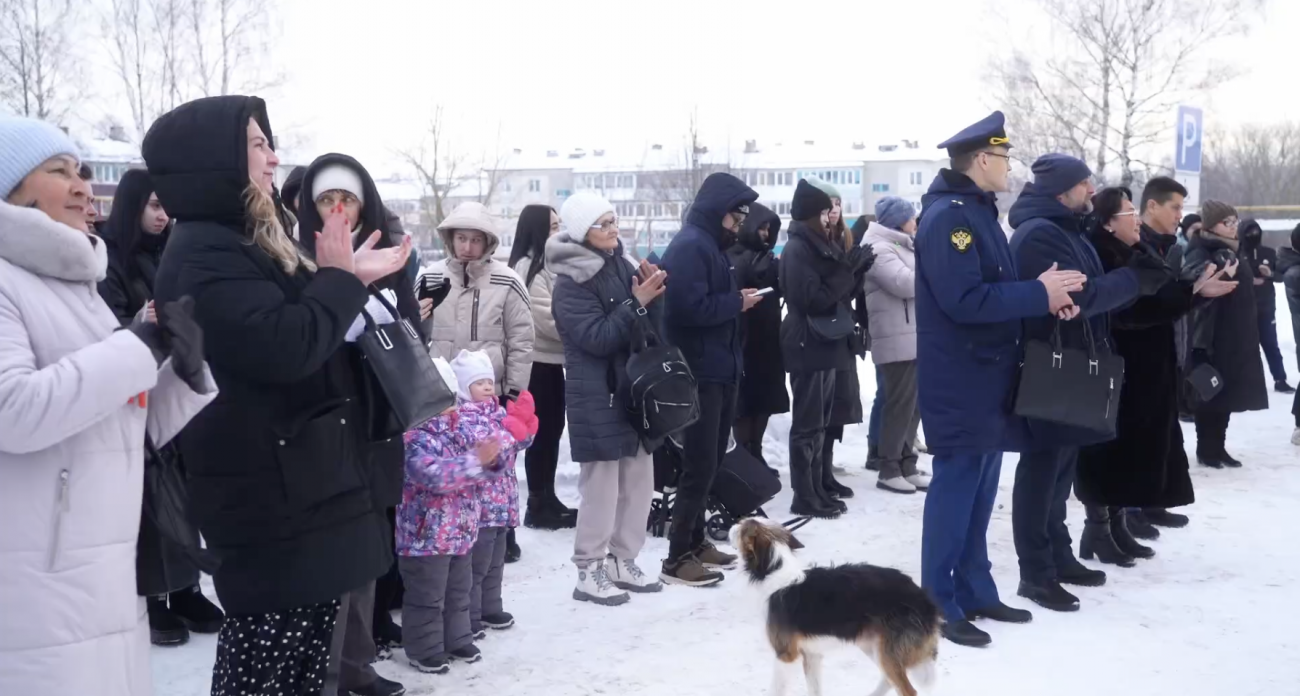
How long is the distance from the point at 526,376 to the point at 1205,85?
80.3 ft

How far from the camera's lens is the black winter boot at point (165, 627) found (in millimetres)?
4910

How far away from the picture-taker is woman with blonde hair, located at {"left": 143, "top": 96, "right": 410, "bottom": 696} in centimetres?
282

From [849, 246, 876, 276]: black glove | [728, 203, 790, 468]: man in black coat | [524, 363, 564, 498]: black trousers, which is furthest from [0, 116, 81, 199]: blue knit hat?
[849, 246, 876, 276]: black glove

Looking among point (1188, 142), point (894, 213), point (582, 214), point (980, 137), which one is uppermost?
point (1188, 142)

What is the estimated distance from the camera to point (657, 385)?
17.5ft

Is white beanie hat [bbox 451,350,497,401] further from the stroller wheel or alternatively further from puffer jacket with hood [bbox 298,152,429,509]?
the stroller wheel

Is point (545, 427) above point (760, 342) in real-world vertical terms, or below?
below

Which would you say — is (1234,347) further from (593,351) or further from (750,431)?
(593,351)

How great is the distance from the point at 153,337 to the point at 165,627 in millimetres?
2854

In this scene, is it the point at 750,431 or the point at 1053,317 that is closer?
the point at 1053,317

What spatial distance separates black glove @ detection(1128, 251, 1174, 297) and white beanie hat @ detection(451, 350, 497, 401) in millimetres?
3293

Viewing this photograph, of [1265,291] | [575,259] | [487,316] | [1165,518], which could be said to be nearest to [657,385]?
[575,259]

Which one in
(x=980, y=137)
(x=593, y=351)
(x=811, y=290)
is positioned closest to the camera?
(x=980, y=137)

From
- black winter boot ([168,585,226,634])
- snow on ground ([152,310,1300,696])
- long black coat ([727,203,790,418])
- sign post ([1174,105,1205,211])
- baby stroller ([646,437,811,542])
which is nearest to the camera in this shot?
snow on ground ([152,310,1300,696])
